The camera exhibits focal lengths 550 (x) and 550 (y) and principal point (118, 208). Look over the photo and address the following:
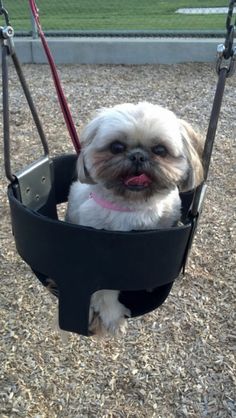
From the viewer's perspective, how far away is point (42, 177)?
7.23 ft

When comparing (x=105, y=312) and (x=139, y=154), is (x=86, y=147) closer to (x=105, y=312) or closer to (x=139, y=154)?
(x=139, y=154)

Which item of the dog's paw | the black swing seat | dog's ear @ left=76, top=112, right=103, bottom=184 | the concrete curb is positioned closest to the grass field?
the concrete curb

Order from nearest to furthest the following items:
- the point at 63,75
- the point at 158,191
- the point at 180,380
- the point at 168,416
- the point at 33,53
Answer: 1. the point at 158,191
2. the point at 168,416
3. the point at 180,380
4. the point at 63,75
5. the point at 33,53

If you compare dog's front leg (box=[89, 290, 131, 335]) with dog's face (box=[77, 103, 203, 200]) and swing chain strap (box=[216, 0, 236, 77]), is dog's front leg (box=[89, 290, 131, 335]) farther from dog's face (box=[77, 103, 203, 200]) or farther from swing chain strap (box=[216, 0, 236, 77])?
swing chain strap (box=[216, 0, 236, 77])

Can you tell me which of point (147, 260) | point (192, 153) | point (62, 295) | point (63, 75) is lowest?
point (63, 75)

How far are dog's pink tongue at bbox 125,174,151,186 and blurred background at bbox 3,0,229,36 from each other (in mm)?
6012

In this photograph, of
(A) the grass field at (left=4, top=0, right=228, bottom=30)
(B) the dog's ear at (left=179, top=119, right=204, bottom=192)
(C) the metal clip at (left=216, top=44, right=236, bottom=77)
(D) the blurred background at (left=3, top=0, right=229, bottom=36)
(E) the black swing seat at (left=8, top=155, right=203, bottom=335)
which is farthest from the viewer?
(A) the grass field at (left=4, top=0, right=228, bottom=30)

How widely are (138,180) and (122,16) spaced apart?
969cm

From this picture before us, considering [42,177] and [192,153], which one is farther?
[42,177]

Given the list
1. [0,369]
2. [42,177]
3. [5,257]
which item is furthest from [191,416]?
[5,257]

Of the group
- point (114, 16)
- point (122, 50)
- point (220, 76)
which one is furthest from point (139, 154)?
point (114, 16)

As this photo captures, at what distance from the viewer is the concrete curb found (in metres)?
7.17

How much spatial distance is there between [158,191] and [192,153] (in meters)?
0.20

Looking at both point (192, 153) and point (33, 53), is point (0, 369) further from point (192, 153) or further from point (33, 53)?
point (33, 53)
